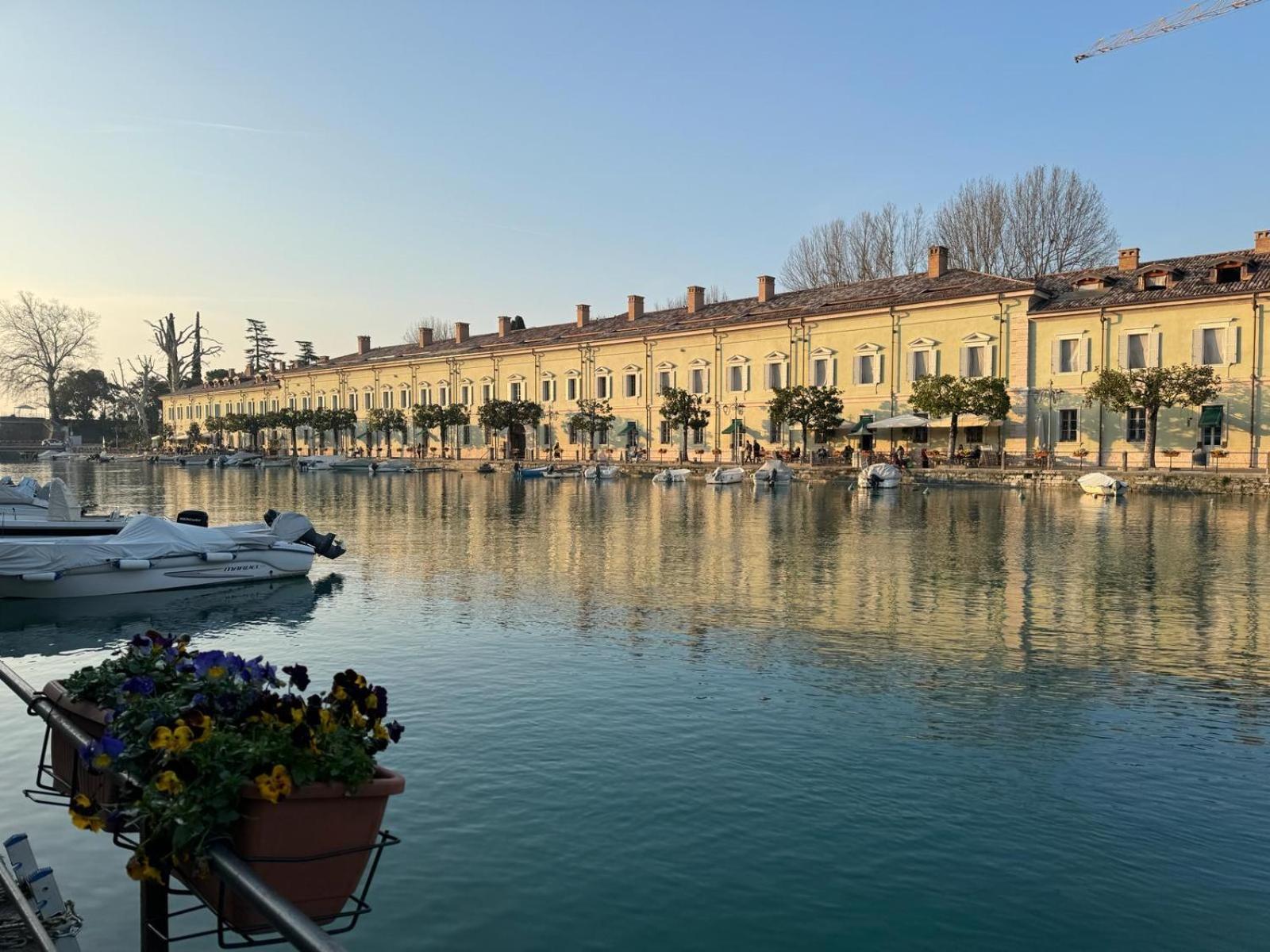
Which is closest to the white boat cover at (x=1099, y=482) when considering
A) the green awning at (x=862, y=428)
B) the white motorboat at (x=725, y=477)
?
the green awning at (x=862, y=428)

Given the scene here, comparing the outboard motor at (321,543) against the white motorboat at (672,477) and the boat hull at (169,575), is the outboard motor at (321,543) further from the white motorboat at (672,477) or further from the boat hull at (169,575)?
the white motorboat at (672,477)

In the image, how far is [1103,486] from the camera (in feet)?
123

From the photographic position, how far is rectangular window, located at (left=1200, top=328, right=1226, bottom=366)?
42.8 metres

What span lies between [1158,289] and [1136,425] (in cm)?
628

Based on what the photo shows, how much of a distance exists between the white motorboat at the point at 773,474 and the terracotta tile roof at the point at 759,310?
11225 mm

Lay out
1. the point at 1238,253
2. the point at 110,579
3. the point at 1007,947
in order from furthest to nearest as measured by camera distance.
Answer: the point at 1238,253, the point at 110,579, the point at 1007,947

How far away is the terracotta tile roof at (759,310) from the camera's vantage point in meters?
50.6

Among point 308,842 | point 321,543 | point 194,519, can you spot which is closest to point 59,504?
point 194,519

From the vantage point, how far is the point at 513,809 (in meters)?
7.16

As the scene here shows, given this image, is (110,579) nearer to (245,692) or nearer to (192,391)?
(245,692)

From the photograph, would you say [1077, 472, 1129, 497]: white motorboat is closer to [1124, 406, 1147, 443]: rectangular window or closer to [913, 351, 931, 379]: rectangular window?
[1124, 406, 1147, 443]: rectangular window

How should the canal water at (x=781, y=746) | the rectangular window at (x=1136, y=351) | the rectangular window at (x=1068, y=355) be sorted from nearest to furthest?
the canal water at (x=781, y=746) → the rectangular window at (x=1136, y=351) → the rectangular window at (x=1068, y=355)

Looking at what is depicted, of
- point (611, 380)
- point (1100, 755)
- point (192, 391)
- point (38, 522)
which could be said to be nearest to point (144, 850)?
point (1100, 755)

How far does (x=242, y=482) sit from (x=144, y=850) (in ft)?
181
